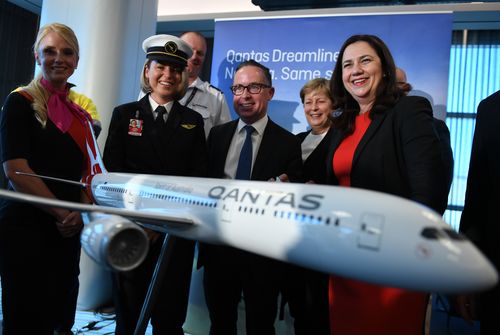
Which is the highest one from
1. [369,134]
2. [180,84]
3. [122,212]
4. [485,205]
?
[180,84]

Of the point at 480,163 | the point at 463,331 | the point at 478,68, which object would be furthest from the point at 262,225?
the point at 478,68

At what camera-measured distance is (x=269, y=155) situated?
12.3 ft

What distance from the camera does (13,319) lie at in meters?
2.99

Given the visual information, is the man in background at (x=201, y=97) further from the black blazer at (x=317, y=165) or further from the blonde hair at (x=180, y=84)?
the black blazer at (x=317, y=165)

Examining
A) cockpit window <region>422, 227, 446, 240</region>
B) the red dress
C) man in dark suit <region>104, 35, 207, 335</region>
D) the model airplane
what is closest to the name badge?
man in dark suit <region>104, 35, 207, 335</region>

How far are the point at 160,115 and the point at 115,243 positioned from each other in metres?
1.76

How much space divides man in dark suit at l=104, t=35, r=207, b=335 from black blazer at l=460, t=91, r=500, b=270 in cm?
222

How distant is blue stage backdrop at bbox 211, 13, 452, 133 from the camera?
5664 millimetres

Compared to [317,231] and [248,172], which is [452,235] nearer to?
[317,231]

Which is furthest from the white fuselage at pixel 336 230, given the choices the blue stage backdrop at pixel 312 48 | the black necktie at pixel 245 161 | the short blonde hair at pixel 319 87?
the blue stage backdrop at pixel 312 48

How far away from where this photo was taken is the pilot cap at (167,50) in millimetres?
3676

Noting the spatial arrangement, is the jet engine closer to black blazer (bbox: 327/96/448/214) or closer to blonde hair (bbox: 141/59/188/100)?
black blazer (bbox: 327/96/448/214)

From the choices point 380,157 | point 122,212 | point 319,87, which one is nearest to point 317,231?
point 380,157

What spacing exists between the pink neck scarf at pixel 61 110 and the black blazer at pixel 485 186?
3185 mm
